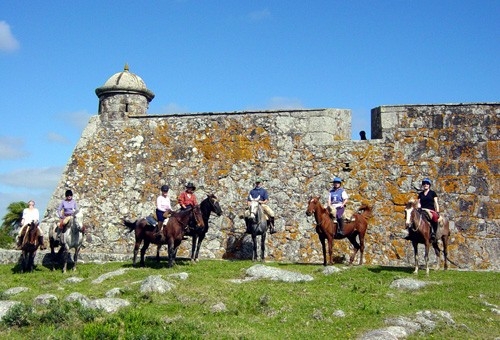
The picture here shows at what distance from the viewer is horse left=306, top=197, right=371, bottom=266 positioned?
576 inches

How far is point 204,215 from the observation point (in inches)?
604

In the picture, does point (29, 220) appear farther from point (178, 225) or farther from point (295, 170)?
point (295, 170)

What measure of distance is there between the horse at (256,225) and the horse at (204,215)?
0.92 m

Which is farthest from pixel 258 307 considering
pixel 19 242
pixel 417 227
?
pixel 19 242

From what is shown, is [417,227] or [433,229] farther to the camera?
[433,229]

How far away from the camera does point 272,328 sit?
923 cm

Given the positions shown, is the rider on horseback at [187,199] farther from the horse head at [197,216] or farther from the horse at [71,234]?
the horse at [71,234]

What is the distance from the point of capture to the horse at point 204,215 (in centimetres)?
1512

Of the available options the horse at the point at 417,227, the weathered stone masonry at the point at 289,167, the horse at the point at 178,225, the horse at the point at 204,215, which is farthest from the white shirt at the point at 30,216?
the horse at the point at 417,227

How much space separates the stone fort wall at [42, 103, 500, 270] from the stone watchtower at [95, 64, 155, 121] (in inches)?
10.2

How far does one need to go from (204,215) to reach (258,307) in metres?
5.49

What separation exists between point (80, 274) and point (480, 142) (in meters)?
10.5

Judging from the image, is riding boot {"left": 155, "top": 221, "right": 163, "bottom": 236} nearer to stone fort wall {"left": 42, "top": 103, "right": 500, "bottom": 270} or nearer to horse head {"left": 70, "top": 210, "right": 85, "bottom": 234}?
horse head {"left": 70, "top": 210, "right": 85, "bottom": 234}

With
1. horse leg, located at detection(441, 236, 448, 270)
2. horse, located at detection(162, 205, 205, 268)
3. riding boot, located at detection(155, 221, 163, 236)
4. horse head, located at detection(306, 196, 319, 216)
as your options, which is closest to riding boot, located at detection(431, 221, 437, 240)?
horse leg, located at detection(441, 236, 448, 270)
